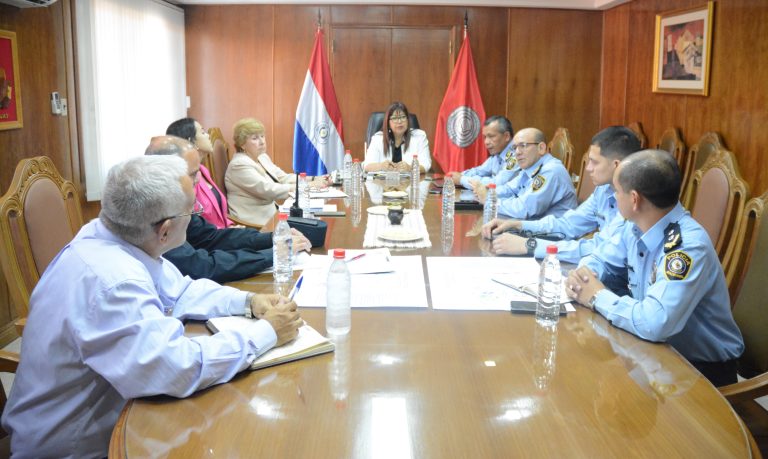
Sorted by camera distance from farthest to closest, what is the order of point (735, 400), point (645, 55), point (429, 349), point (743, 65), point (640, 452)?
1. point (645, 55)
2. point (743, 65)
3. point (735, 400)
4. point (429, 349)
5. point (640, 452)

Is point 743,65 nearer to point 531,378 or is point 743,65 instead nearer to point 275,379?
point 531,378

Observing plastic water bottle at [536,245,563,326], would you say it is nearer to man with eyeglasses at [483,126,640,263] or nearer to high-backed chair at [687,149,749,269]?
man with eyeglasses at [483,126,640,263]

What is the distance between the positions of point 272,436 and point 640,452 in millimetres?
598

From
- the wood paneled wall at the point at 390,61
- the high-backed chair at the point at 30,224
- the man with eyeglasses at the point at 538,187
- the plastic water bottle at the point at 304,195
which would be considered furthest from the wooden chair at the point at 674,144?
the high-backed chair at the point at 30,224

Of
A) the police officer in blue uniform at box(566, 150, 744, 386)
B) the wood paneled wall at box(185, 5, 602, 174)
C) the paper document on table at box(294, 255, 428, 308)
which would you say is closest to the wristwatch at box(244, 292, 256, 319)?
the paper document on table at box(294, 255, 428, 308)

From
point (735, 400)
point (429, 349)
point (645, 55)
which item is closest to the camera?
point (429, 349)

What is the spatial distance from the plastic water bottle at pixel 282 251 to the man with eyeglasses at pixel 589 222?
75 cm

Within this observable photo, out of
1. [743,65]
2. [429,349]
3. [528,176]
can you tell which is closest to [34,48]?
[528,176]

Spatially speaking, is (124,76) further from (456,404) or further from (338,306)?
(456,404)

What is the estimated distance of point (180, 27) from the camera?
20.5 ft

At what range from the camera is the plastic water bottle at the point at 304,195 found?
3.23 metres

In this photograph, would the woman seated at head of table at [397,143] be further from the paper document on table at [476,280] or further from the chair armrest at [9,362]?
the chair armrest at [9,362]

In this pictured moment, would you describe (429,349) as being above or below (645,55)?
below

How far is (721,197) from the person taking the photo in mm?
2461
